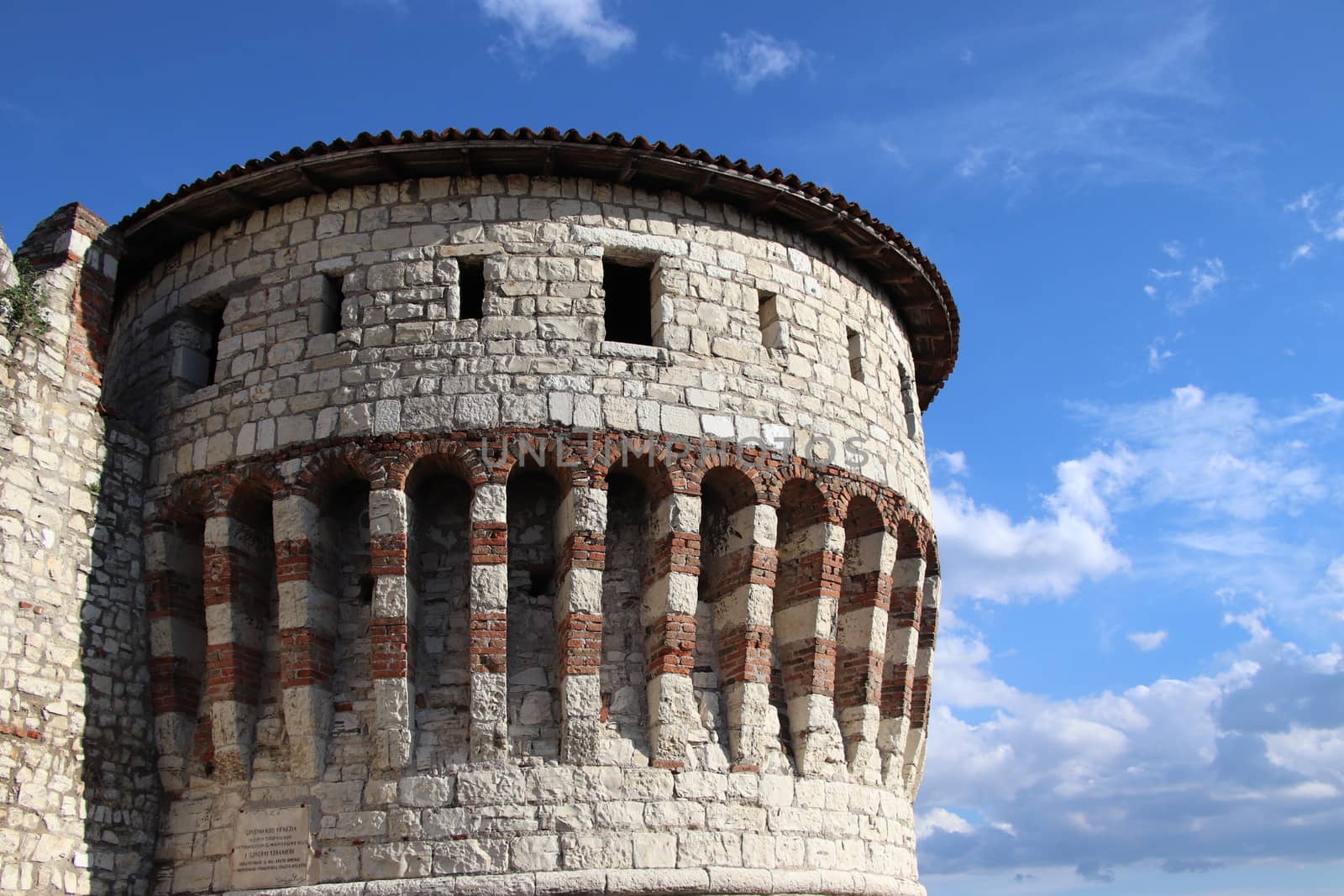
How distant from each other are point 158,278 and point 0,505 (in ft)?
9.55

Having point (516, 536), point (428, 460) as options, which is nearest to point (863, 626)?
point (516, 536)

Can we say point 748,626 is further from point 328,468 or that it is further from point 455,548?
point 328,468

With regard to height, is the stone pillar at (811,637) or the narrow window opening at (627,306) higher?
the narrow window opening at (627,306)

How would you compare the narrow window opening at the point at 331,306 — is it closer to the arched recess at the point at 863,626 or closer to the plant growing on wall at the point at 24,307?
the plant growing on wall at the point at 24,307

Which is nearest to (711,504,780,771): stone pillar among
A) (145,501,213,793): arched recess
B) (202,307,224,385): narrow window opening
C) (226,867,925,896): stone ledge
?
(226,867,925,896): stone ledge

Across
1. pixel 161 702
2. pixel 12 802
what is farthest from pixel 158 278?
pixel 12 802

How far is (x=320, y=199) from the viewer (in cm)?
1023

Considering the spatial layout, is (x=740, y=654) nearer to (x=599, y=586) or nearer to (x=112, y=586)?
(x=599, y=586)

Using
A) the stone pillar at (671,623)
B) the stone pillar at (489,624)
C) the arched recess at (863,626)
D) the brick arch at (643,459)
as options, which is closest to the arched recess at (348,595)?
the stone pillar at (489,624)

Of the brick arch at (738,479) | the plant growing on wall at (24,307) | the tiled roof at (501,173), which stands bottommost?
the brick arch at (738,479)

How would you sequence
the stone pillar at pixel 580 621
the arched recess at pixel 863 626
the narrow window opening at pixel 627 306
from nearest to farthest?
the stone pillar at pixel 580 621
the arched recess at pixel 863 626
the narrow window opening at pixel 627 306

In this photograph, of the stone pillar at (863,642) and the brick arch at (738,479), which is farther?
the stone pillar at (863,642)

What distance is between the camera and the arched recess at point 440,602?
8727 mm

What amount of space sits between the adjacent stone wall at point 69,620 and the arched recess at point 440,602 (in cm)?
232
